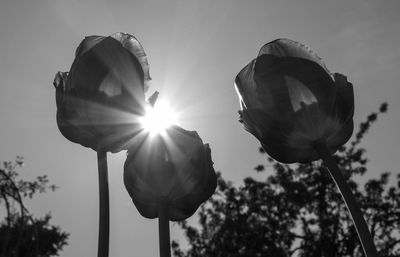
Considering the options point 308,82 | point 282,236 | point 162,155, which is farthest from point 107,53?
point 282,236

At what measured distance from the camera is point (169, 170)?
505 mm

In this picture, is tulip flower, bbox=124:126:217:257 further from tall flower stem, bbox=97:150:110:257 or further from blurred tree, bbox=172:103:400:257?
blurred tree, bbox=172:103:400:257

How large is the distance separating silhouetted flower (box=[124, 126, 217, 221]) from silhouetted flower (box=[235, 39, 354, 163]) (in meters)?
0.09

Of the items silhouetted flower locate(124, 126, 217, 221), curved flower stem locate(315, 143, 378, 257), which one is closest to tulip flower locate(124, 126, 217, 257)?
silhouetted flower locate(124, 126, 217, 221)

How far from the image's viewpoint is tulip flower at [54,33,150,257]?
20.0 inches

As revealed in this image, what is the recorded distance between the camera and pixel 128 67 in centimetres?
52

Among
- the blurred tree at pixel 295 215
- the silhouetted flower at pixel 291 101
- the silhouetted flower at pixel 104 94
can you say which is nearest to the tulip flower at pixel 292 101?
the silhouetted flower at pixel 291 101

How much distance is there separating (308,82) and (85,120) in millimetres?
292

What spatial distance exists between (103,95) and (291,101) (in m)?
0.24

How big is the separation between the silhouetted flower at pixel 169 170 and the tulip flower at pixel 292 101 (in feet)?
0.30

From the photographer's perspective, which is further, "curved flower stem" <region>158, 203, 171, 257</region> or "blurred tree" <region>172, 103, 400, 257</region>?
"blurred tree" <region>172, 103, 400, 257</region>

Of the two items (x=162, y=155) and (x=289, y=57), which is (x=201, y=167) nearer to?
(x=162, y=155)

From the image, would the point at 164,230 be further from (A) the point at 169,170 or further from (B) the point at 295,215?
(B) the point at 295,215

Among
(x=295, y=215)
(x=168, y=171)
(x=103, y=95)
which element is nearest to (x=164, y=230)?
(x=168, y=171)
